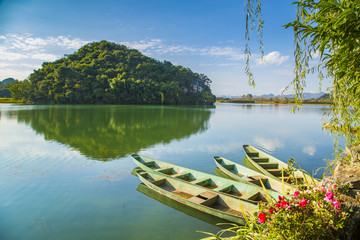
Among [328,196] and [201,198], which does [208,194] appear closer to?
[201,198]

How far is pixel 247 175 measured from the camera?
321 inches

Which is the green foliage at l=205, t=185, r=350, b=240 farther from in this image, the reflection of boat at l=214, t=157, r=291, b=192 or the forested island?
the forested island

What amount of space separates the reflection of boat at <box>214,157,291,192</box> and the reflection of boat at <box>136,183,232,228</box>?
5.60 ft

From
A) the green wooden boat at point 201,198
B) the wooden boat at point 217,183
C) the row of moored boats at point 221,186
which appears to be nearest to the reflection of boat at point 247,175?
the row of moored boats at point 221,186

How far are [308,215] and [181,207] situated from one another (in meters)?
4.37

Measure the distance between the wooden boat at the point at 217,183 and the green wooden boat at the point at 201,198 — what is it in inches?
5.2

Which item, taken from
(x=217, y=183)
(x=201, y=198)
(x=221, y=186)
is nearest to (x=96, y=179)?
(x=201, y=198)

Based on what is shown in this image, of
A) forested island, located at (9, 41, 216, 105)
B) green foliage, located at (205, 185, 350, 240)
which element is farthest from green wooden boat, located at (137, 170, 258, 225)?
forested island, located at (9, 41, 216, 105)

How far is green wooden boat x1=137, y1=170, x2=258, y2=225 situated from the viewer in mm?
5160

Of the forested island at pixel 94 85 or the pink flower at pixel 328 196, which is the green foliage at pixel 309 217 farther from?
the forested island at pixel 94 85

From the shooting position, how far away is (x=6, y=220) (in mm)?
5492

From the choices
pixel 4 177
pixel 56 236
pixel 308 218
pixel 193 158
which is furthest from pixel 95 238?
pixel 193 158

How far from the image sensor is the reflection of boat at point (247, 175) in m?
6.94

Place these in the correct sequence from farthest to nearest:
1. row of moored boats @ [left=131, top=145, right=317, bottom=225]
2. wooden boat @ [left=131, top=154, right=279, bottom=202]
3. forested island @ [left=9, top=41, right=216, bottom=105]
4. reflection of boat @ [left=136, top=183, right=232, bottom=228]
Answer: forested island @ [left=9, top=41, right=216, bottom=105]
wooden boat @ [left=131, top=154, right=279, bottom=202]
reflection of boat @ [left=136, top=183, right=232, bottom=228]
row of moored boats @ [left=131, top=145, right=317, bottom=225]
